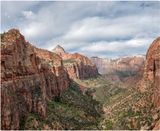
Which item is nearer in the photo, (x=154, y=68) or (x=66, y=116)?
(x=66, y=116)

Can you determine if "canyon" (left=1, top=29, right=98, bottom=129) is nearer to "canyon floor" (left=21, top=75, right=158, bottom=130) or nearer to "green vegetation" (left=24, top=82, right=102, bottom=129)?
"green vegetation" (left=24, top=82, right=102, bottom=129)

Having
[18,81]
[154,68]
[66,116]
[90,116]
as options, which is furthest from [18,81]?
[154,68]

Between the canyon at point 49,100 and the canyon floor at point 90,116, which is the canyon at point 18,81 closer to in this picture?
the canyon at point 49,100

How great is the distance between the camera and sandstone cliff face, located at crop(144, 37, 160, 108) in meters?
168

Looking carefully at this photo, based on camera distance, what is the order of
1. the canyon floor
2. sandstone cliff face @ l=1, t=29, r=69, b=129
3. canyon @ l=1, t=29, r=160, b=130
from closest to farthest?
sandstone cliff face @ l=1, t=29, r=69, b=129 < canyon @ l=1, t=29, r=160, b=130 < the canyon floor

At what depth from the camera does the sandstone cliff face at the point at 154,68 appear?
168 meters

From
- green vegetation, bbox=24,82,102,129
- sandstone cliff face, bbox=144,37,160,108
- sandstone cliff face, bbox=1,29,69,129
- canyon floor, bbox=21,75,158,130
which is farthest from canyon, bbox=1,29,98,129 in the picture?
sandstone cliff face, bbox=144,37,160,108

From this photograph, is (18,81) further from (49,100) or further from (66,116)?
(49,100)

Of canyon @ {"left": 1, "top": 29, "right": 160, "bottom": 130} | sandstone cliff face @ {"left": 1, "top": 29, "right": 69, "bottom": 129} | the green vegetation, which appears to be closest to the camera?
sandstone cliff face @ {"left": 1, "top": 29, "right": 69, "bottom": 129}

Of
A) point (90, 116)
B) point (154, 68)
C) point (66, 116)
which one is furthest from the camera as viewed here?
point (154, 68)

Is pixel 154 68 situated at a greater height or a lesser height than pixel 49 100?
greater

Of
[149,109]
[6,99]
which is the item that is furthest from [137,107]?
[6,99]

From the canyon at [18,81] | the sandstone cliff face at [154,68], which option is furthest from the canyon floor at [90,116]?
the sandstone cliff face at [154,68]

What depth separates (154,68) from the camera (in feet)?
599
